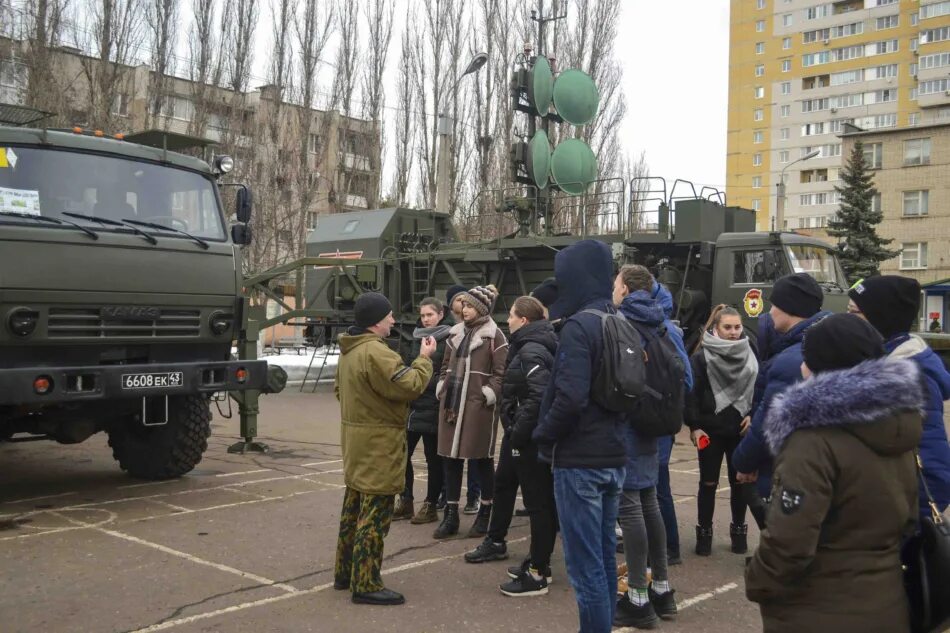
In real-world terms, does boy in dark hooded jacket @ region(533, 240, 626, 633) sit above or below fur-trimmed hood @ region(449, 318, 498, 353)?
below

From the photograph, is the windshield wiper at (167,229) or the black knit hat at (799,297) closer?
the black knit hat at (799,297)

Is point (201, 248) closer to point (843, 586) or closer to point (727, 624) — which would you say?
point (727, 624)

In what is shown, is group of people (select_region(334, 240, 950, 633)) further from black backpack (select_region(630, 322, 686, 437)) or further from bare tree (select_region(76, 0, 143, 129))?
bare tree (select_region(76, 0, 143, 129))

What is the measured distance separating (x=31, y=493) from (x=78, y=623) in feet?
11.9

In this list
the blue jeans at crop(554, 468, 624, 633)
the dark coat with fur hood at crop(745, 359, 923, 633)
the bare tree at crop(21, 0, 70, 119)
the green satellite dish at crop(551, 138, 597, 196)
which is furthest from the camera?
the bare tree at crop(21, 0, 70, 119)

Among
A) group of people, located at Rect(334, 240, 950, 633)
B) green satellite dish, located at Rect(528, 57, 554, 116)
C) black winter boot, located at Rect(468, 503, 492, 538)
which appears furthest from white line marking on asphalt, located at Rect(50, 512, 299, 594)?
green satellite dish, located at Rect(528, 57, 554, 116)

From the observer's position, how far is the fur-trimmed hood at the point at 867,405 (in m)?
2.44

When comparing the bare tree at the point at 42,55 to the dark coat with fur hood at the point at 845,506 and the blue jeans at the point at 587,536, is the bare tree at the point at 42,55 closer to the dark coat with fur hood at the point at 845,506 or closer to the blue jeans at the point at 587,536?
the blue jeans at the point at 587,536

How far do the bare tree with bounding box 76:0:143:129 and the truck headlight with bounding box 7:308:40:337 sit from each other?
15.6 meters

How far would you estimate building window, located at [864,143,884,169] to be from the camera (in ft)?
135

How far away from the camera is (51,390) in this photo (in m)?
6.11

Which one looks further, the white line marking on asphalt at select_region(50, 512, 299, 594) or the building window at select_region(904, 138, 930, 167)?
the building window at select_region(904, 138, 930, 167)

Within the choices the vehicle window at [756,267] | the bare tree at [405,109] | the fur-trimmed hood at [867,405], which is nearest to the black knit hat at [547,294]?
the fur-trimmed hood at [867,405]

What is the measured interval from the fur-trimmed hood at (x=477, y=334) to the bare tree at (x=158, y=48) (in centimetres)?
1868
